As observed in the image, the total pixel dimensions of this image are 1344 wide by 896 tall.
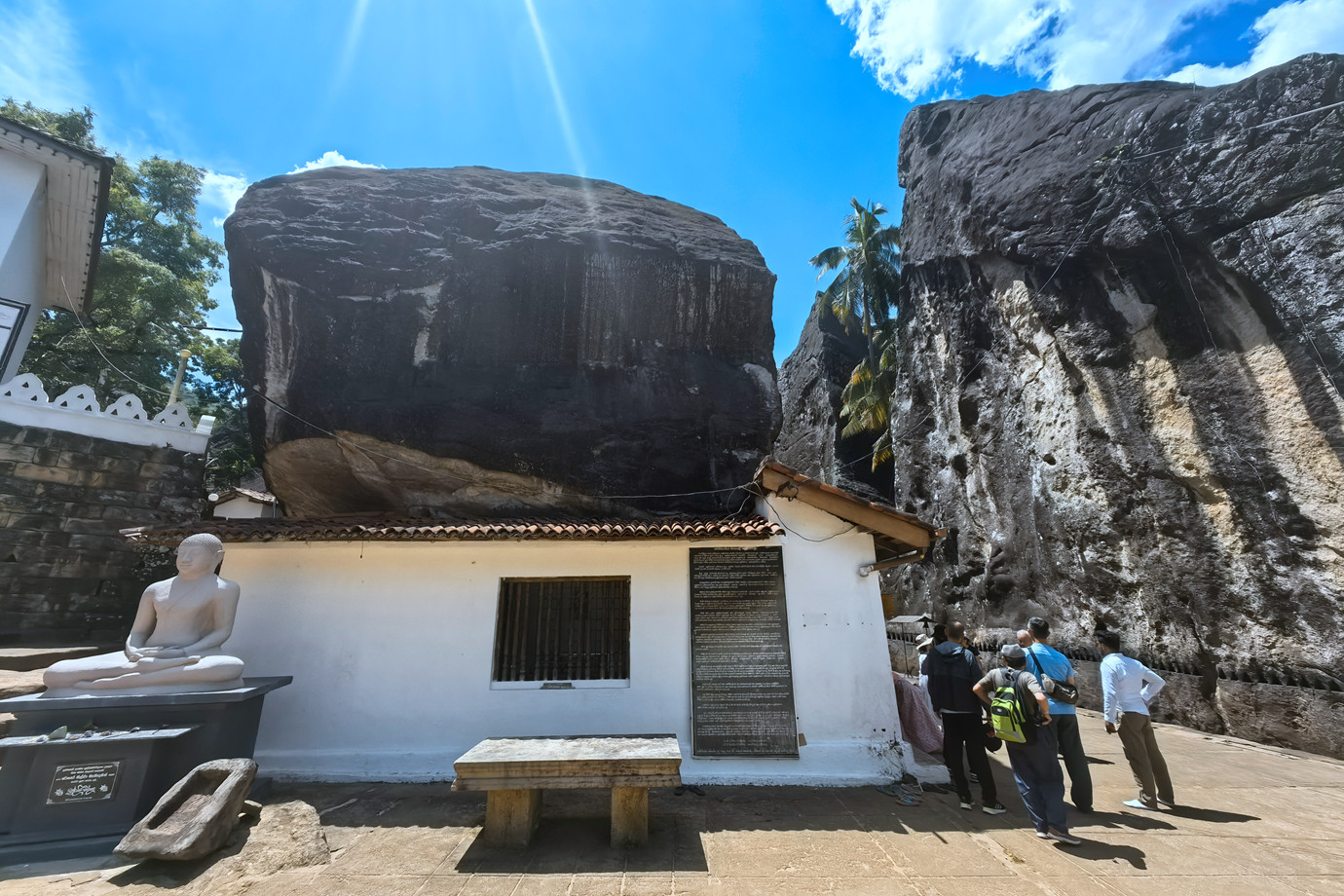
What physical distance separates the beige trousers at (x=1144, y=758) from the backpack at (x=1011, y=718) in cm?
152

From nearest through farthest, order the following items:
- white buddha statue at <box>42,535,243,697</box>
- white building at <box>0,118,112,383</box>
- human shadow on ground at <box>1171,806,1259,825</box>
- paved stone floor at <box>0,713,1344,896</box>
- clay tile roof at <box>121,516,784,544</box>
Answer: paved stone floor at <box>0,713,1344,896</box>, human shadow on ground at <box>1171,806,1259,825</box>, white buddha statue at <box>42,535,243,697</box>, clay tile roof at <box>121,516,784,544</box>, white building at <box>0,118,112,383</box>

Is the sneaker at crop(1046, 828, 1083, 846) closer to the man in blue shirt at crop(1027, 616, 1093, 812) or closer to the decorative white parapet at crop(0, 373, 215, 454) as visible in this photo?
the man in blue shirt at crop(1027, 616, 1093, 812)

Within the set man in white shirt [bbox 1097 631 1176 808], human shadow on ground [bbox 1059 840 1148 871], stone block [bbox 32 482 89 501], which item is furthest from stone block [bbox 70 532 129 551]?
man in white shirt [bbox 1097 631 1176 808]

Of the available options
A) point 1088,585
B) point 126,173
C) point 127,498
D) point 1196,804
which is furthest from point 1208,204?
point 126,173

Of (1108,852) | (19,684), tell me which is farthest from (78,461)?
(1108,852)

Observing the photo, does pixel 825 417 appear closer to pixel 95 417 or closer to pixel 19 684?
pixel 95 417

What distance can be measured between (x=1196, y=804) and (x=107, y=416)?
50.8 ft

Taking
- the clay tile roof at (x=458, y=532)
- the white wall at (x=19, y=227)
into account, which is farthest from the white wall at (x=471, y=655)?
the white wall at (x=19, y=227)

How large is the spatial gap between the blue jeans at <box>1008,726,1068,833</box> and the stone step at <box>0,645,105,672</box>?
10784mm

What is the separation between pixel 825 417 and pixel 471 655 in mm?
20018

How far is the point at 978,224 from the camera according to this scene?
562 inches

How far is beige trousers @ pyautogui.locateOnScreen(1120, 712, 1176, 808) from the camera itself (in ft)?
16.5

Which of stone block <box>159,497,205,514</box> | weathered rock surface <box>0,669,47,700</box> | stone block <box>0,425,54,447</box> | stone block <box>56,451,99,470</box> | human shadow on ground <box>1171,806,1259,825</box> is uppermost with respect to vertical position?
stone block <box>0,425,54,447</box>

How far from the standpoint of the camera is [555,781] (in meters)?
4.26
